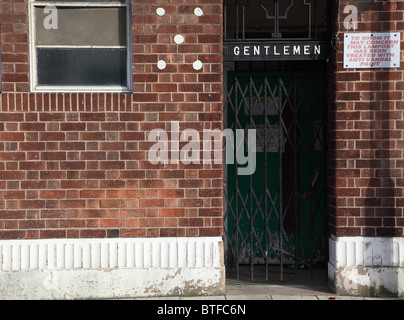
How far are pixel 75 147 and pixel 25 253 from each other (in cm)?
127

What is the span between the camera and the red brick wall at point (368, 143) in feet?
16.7

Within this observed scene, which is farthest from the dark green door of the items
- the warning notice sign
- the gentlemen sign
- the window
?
the window

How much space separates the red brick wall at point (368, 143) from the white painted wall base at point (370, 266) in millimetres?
114

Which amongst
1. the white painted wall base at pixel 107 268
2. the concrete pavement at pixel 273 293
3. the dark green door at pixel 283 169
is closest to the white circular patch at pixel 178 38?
the dark green door at pixel 283 169

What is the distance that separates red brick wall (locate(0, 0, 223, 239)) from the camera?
16.4 ft

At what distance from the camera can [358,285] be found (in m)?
5.10

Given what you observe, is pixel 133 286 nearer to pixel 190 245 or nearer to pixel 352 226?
pixel 190 245

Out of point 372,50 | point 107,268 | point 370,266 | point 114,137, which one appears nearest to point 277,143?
point 372,50

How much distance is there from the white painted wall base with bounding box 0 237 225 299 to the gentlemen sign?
2.16 m

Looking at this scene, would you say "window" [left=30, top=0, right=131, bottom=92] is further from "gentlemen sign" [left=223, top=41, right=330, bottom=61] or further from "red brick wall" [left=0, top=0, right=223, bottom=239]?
"gentlemen sign" [left=223, top=41, right=330, bottom=61]

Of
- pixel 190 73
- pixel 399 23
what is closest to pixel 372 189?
pixel 399 23

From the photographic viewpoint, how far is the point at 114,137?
504 cm

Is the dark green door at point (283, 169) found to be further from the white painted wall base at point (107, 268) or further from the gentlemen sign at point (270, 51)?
the white painted wall base at point (107, 268)

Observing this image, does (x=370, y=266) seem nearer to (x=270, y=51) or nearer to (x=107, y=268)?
(x=270, y=51)
